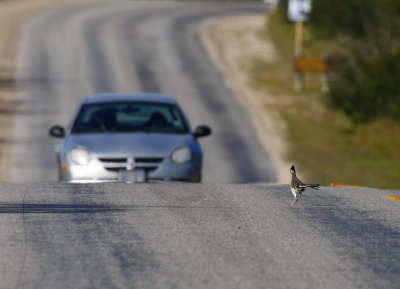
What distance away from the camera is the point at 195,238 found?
8.86m

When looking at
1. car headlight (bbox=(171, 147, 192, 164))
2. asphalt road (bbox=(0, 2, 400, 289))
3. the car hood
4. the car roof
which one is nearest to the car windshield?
the car roof

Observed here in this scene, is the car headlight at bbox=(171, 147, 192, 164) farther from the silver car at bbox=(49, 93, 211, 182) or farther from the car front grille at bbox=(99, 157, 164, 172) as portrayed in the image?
the car front grille at bbox=(99, 157, 164, 172)

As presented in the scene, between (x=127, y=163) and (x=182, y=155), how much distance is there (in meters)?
0.77

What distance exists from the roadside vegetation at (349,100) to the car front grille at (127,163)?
8208mm

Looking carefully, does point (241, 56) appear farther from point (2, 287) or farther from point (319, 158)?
point (2, 287)

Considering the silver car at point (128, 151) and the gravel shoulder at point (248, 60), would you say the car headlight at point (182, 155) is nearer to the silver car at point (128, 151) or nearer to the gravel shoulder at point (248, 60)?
the silver car at point (128, 151)

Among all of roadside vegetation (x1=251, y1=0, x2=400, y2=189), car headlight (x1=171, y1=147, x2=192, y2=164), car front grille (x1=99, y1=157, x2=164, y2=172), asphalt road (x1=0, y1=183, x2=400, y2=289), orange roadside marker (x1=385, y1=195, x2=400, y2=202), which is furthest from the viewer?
roadside vegetation (x1=251, y1=0, x2=400, y2=189)

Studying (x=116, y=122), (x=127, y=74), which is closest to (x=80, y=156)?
(x=116, y=122)

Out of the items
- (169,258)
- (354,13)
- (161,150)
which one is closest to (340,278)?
(169,258)

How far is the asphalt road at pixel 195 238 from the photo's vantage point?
741cm

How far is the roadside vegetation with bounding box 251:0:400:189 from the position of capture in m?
27.0

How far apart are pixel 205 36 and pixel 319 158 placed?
1170 inches

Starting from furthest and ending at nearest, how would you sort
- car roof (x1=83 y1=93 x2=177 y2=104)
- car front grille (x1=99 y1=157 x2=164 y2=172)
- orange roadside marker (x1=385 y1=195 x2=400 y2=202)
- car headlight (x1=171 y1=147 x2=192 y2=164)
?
car roof (x1=83 y1=93 x2=177 y2=104)
car headlight (x1=171 y1=147 x2=192 y2=164)
car front grille (x1=99 y1=157 x2=164 y2=172)
orange roadside marker (x1=385 y1=195 x2=400 y2=202)

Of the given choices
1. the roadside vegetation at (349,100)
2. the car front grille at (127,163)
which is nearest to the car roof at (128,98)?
the car front grille at (127,163)
